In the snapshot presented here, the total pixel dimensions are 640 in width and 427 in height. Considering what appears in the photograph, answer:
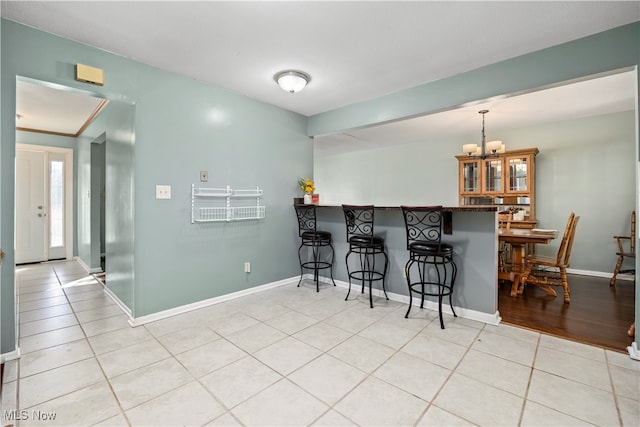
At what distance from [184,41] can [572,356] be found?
3.85m

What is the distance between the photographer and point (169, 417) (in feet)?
4.88

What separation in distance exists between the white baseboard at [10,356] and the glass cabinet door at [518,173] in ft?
20.8

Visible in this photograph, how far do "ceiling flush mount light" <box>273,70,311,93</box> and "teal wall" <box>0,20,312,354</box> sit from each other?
0.79 meters

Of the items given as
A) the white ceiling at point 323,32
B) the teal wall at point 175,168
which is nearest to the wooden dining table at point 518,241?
the white ceiling at point 323,32

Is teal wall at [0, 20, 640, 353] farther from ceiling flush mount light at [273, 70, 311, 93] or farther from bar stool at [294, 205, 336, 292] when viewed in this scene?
ceiling flush mount light at [273, 70, 311, 93]

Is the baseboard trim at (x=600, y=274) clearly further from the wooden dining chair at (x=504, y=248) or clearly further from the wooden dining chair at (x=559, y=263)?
the wooden dining chair at (x=559, y=263)

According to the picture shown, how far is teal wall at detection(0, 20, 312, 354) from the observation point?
2066 mm

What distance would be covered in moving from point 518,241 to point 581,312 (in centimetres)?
88

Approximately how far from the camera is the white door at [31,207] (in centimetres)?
506

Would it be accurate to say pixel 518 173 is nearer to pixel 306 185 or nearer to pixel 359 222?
pixel 359 222

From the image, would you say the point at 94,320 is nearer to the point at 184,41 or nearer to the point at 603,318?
the point at 184,41

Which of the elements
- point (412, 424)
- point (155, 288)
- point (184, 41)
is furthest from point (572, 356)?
point (184, 41)

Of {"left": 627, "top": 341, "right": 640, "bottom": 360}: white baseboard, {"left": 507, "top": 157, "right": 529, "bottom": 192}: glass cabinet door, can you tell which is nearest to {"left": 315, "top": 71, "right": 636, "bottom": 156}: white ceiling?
{"left": 507, "top": 157, "right": 529, "bottom": 192}: glass cabinet door

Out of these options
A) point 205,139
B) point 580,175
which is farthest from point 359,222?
point 580,175
